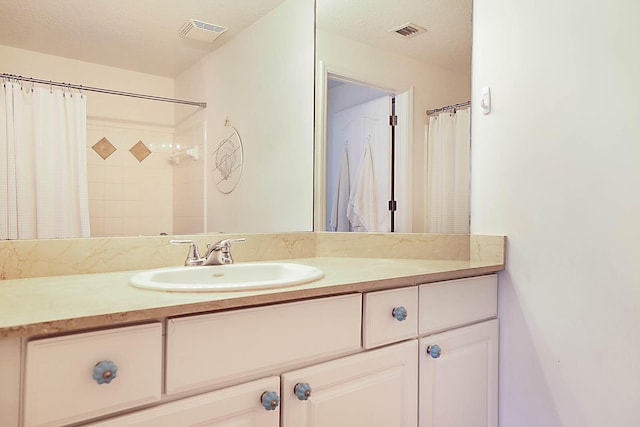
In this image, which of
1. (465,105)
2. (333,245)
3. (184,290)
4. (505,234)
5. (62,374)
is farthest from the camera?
(333,245)

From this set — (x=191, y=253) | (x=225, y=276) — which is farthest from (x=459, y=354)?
(x=191, y=253)

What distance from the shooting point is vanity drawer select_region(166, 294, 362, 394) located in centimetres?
84

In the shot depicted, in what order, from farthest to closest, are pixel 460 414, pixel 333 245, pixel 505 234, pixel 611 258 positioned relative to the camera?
pixel 333 245
pixel 505 234
pixel 460 414
pixel 611 258

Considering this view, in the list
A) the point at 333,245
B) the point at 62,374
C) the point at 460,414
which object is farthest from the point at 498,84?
the point at 62,374

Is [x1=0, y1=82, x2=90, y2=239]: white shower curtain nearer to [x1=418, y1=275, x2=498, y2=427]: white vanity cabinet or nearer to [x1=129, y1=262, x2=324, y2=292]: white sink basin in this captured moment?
[x1=129, y1=262, x2=324, y2=292]: white sink basin

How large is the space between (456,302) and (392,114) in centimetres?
86

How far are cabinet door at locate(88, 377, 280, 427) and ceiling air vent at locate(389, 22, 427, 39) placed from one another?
1.50 meters

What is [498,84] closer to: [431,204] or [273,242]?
[431,204]

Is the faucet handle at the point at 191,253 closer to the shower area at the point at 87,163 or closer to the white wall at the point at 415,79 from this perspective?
the shower area at the point at 87,163

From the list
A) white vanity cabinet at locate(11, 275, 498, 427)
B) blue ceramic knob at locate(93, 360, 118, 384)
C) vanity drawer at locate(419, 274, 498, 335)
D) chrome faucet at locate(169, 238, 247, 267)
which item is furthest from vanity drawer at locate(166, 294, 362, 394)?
chrome faucet at locate(169, 238, 247, 267)

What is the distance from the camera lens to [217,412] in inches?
34.4

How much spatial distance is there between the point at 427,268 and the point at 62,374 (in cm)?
106

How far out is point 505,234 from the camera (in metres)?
1.46

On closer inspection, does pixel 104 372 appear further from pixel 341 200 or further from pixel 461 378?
pixel 341 200
